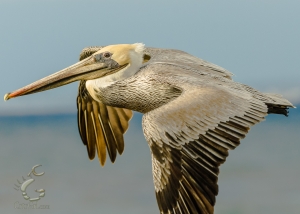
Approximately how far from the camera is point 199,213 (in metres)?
6.20

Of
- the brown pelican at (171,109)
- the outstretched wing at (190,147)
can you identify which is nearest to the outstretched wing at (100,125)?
the brown pelican at (171,109)

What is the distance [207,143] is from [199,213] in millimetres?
674

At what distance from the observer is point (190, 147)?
6.37 metres

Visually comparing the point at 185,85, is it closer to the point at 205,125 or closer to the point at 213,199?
the point at 205,125

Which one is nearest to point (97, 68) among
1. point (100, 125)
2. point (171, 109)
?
point (100, 125)

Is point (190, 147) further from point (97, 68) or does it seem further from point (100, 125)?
point (100, 125)

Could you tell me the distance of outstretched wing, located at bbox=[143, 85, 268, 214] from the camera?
6.27m

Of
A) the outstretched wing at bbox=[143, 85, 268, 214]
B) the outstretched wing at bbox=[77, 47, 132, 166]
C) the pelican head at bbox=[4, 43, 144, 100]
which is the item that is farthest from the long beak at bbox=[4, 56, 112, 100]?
the outstretched wing at bbox=[143, 85, 268, 214]

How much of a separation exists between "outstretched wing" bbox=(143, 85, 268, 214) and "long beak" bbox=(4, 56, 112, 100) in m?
1.83

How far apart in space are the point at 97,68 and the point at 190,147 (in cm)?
225

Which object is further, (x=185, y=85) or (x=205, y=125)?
(x=185, y=85)

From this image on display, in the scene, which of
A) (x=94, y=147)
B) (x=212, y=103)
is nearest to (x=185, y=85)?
(x=212, y=103)

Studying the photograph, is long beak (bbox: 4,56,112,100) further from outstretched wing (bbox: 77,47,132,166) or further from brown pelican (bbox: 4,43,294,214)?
outstretched wing (bbox: 77,47,132,166)

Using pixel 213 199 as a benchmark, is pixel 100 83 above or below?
above
